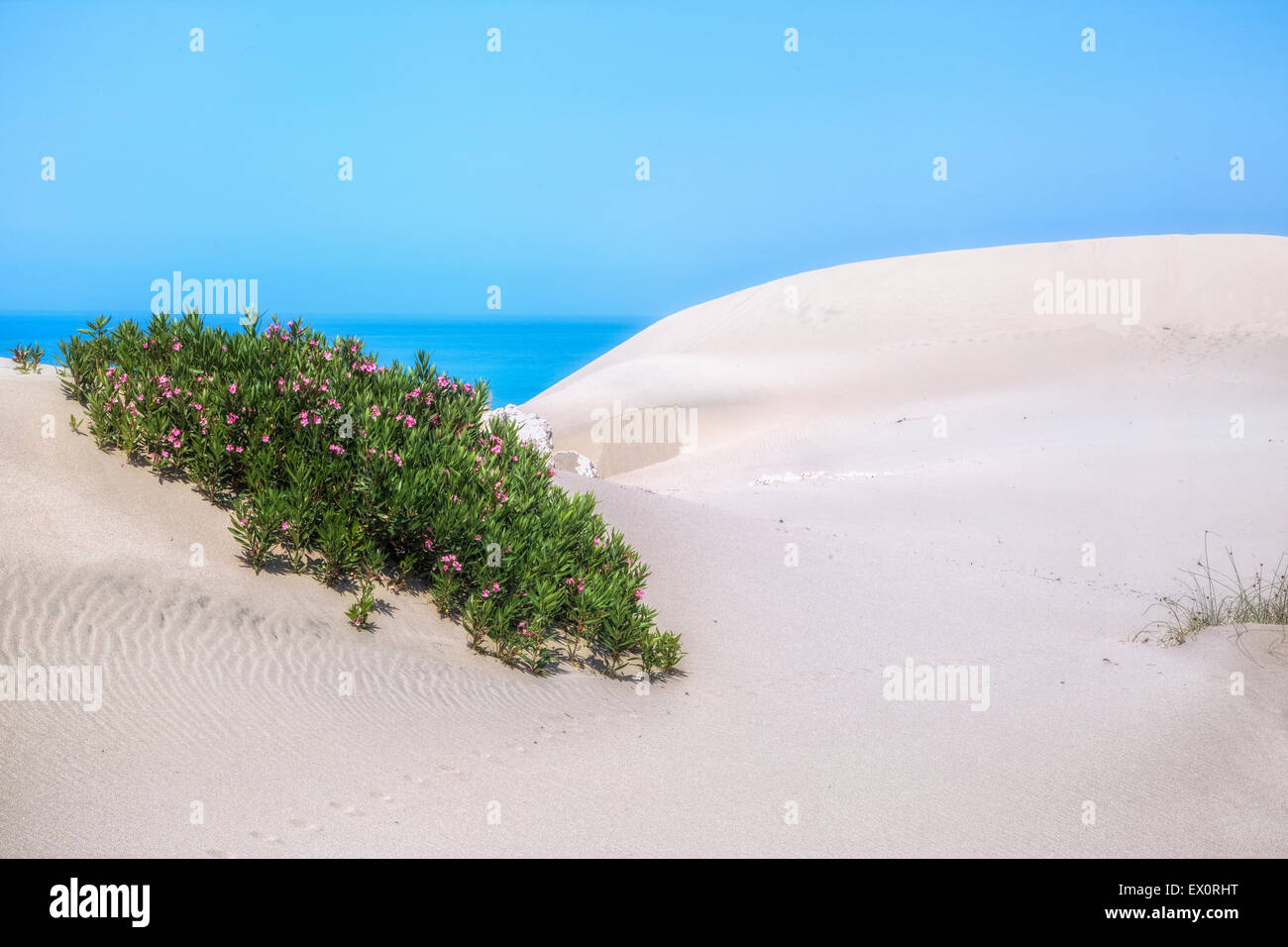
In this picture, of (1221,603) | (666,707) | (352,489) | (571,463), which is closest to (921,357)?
(571,463)

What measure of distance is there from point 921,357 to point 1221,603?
23533mm

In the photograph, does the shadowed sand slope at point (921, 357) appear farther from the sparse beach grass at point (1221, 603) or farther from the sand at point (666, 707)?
the sand at point (666, 707)

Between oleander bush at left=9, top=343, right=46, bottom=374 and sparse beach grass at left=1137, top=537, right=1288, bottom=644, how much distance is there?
958cm

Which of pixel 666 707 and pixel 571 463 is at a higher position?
pixel 571 463

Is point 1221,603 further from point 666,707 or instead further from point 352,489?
point 352,489

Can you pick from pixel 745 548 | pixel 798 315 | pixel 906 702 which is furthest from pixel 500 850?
pixel 798 315

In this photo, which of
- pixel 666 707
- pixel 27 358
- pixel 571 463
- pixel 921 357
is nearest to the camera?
pixel 666 707

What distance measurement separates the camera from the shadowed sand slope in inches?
901

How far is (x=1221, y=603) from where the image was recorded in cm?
879

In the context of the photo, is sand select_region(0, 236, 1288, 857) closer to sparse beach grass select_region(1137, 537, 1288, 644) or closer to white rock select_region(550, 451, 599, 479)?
sparse beach grass select_region(1137, 537, 1288, 644)

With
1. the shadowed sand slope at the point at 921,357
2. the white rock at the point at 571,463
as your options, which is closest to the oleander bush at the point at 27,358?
the white rock at the point at 571,463

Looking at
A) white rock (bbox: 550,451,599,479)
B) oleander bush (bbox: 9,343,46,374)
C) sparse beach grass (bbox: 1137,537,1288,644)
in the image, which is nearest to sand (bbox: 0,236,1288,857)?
sparse beach grass (bbox: 1137,537,1288,644)

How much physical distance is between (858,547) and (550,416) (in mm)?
20093

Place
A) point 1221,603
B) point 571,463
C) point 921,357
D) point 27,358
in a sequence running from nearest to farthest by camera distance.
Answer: point 27,358, point 1221,603, point 571,463, point 921,357
